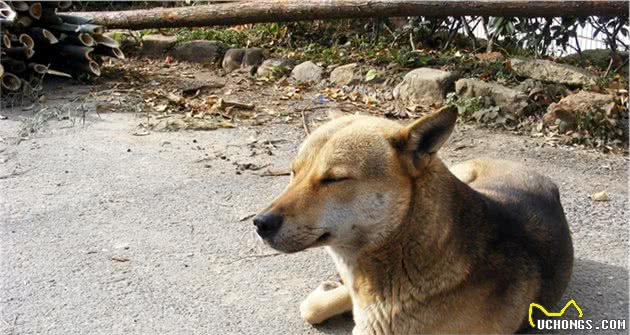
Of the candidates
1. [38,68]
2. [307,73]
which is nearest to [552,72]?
[307,73]

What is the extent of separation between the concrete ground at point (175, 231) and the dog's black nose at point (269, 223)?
91 centimetres

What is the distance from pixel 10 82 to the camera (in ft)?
27.6

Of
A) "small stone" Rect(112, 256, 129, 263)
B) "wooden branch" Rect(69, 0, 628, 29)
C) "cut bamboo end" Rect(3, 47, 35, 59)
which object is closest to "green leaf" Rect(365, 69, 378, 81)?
"wooden branch" Rect(69, 0, 628, 29)

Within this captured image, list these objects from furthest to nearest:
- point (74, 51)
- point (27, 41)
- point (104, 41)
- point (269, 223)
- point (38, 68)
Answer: point (104, 41), point (74, 51), point (38, 68), point (27, 41), point (269, 223)

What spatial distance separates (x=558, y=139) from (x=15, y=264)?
4771mm

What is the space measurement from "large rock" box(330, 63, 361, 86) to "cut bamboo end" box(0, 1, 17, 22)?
3.70 meters

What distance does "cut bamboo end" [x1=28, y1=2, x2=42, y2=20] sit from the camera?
8781mm

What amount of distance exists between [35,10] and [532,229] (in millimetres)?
6992

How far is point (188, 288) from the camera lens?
4.46 meters

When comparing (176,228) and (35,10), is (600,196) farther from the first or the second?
A: (35,10)

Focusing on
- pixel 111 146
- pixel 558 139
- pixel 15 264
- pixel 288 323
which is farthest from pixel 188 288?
pixel 558 139

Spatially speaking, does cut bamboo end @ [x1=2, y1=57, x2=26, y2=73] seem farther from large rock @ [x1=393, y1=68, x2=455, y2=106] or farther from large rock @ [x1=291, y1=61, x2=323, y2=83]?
large rock @ [x1=393, y1=68, x2=455, y2=106]

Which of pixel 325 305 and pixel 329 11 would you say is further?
pixel 329 11

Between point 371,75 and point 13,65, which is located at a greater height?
point 371,75
